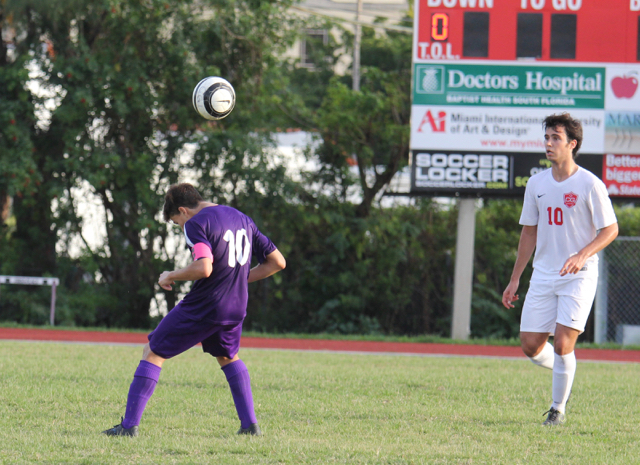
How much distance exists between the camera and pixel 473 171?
14.1 metres

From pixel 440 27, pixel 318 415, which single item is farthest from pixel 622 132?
pixel 318 415

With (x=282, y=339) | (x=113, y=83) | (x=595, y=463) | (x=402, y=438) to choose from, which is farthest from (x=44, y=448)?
(x=113, y=83)

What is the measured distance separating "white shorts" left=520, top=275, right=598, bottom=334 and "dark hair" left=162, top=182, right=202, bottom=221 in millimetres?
2513

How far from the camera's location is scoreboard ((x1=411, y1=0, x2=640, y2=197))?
1366 centimetres

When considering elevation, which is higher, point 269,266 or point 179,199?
point 179,199

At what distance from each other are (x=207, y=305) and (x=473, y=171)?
10.1m

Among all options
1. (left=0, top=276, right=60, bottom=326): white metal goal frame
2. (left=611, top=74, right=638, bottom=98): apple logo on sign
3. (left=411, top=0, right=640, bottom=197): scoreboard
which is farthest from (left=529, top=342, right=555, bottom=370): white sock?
(left=0, top=276, right=60, bottom=326): white metal goal frame

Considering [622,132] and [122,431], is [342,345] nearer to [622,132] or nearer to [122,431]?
[622,132]

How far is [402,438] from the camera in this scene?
4941mm

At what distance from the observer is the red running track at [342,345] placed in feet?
41.8

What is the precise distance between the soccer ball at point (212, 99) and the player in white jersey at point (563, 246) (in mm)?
3408

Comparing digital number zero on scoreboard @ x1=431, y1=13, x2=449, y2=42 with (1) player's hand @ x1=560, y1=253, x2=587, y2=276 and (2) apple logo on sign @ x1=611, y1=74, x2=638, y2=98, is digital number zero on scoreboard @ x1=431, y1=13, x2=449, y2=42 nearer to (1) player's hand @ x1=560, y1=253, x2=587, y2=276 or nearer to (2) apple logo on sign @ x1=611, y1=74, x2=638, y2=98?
(2) apple logo on sign @ x1=611, y1=74, x2=638, y2=98

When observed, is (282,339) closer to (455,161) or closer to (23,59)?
(455,161)

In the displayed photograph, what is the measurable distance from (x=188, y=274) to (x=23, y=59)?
13.1 metres
